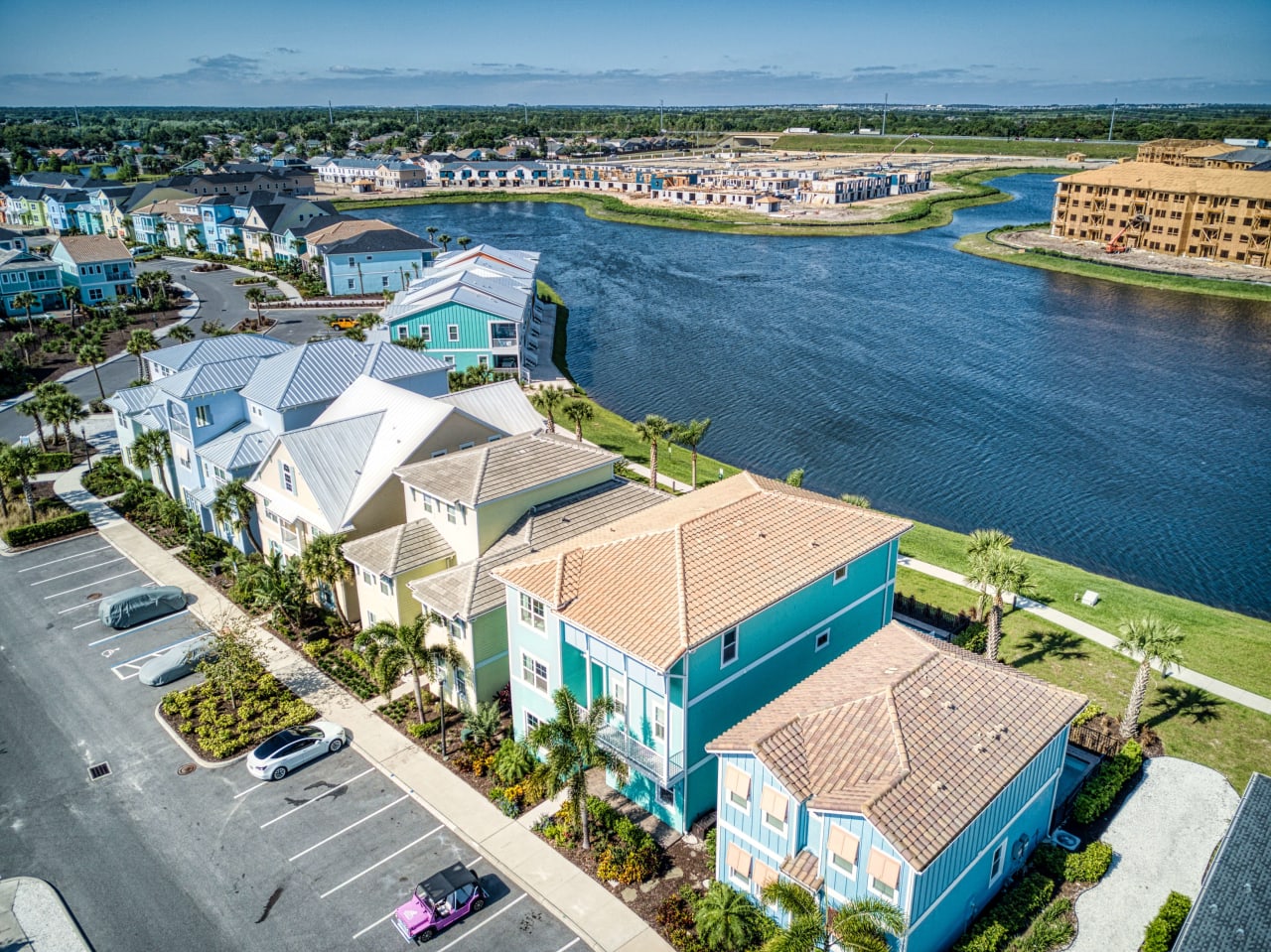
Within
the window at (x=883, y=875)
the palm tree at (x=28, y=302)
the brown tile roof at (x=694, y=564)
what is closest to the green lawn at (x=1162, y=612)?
the brown tile roof at (x=694, y=564)

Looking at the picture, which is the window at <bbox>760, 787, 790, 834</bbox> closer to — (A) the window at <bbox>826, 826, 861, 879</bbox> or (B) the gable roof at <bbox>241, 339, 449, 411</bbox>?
(A) the window at <bbox>826, 826, 861, 879</bbox>

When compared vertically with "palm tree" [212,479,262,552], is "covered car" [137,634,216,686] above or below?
below

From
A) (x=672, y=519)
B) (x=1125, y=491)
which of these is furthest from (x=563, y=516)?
(x=1125, y=491)

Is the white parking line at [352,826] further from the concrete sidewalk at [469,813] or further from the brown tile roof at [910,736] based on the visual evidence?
the brown tile roof at [910,736]

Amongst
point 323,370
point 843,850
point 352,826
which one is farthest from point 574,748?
point 323,370

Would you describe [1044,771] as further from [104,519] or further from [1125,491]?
[104,519]

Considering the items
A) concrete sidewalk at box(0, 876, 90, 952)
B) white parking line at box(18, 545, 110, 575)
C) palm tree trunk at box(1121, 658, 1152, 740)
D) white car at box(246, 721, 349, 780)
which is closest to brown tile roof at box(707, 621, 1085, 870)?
palm tree trunk at box(1121, 658, 1152, 740)

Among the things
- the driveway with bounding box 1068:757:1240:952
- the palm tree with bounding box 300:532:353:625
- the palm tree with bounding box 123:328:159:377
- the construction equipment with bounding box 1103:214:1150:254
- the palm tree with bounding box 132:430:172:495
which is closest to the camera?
the driveway with bounding box 1068:757:1240:952
